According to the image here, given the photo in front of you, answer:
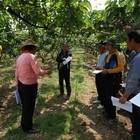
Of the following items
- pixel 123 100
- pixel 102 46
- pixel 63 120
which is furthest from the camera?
pixel 102 46

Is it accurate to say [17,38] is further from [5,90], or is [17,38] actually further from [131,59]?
[131,59]

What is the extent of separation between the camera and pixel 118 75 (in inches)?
201

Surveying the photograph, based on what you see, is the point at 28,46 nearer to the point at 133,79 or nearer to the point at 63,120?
the point at 63,120

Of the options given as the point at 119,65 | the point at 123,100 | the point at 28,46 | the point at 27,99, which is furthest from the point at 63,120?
the point at 123,100

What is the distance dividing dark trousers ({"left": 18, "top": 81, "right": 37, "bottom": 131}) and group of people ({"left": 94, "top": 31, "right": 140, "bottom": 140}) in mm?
1463

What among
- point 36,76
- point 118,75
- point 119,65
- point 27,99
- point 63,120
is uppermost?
point 119,65

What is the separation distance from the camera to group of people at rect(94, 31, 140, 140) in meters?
3.24

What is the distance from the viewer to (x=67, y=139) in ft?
15.2

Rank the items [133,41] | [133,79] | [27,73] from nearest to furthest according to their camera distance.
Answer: [133,79], [133,41], [27,73]

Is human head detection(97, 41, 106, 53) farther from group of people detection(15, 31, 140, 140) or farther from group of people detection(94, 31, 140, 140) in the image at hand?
group of people detection(15, 31, 140, 140)

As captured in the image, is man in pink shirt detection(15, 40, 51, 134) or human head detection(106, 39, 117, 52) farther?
human head detection(106, 39, 117, 52)

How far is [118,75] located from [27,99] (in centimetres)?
194

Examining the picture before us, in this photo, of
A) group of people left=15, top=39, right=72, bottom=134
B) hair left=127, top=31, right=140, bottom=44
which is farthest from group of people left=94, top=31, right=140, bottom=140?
group of people left=15, top=39, right=72, bottom=134

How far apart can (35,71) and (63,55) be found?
8.97 ft
